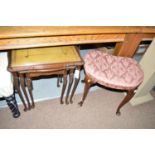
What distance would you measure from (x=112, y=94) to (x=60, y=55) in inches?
35.7

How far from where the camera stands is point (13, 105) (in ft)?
4.65

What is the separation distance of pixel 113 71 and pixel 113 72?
1cm

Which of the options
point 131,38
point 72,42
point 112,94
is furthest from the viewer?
point 112,94

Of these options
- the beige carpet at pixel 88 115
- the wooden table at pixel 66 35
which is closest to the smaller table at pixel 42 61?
the wooden table at pixel 66 35

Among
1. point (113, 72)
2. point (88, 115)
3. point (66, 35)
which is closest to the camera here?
point (66, 35)

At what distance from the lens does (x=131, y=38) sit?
1383 mm

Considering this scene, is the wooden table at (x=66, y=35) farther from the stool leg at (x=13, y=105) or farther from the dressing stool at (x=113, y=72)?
the stool leg at (x=13, y=105)

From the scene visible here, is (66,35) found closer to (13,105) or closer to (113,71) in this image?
(113,71)

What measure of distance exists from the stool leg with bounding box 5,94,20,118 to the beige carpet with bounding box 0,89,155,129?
0.19 ft

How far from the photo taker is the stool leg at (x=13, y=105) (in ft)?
4.40

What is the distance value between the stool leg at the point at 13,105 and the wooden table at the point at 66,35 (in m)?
0.43

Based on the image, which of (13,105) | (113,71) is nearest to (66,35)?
(113,71)
